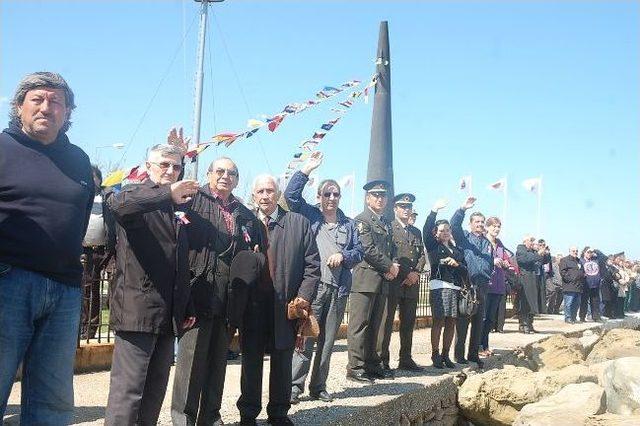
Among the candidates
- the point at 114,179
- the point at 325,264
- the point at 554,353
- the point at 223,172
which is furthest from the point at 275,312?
the point at 554,353

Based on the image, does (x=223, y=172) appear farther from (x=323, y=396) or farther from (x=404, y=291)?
(x=404, y=291)

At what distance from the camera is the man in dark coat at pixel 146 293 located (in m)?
3.41

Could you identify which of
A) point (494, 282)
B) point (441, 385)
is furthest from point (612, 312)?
point (441, 385)

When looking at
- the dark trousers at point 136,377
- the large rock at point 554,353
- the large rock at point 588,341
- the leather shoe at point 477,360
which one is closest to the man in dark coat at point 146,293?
Result: the dark trousers at point 136,377

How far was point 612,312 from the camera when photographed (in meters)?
18.5

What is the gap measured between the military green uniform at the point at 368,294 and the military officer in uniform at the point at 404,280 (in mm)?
457

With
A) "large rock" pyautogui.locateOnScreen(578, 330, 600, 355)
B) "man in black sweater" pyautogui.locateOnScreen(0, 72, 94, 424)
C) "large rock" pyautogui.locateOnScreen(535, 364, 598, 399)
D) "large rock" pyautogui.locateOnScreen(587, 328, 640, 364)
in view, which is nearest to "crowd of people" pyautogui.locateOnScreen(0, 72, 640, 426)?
"man in black sweater" pyautogui.locateOnScreen(0, 72, 94, 424)

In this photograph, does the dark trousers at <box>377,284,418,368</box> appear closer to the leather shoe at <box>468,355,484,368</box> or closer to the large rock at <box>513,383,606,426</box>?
the leather shoe at <box>468,355,484,368</box>

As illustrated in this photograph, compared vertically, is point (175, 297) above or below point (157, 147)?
below

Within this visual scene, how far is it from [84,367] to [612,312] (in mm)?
15779

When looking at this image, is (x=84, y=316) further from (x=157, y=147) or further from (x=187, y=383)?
(x=157, y=147)

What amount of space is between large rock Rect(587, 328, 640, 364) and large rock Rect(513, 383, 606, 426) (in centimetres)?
418

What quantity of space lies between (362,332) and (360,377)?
18.2 inches

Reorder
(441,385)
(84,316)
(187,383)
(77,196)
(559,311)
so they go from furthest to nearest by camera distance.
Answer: (559,311) → (84,316) → (441,385) → (187,383) → (77,196)
